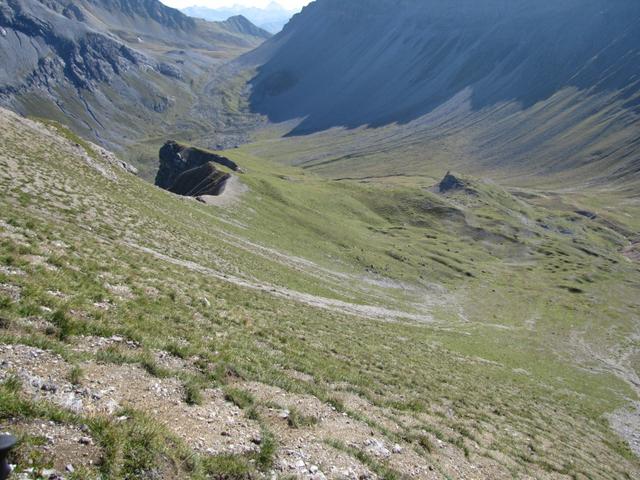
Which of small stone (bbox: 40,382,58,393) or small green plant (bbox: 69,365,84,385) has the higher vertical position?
small stone (bbox: 40,382,58,393)

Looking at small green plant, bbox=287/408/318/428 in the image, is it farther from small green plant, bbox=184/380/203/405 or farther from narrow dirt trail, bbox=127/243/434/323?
narrow dirt trail, bbox=127/243/434/323

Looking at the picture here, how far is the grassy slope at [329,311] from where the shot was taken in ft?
56.6

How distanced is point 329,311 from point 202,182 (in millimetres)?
62309

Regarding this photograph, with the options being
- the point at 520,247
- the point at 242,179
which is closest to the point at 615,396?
the point at 242,179

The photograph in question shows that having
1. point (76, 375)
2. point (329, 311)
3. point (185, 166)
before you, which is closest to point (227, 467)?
point (76, 375)

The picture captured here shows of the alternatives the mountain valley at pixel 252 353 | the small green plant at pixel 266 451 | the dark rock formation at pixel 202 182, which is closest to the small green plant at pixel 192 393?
the mountain valley at pixel 252 353

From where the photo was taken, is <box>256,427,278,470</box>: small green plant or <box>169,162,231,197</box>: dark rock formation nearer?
<box>256,427,278,470</box>: small green plant

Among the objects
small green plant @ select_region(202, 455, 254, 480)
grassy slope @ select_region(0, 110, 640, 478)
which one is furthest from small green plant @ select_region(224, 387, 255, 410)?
small green plant @ select_region(202, 455, 254, 480)

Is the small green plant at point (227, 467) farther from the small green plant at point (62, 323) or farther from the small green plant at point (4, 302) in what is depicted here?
the small green plant at point (4, 302)

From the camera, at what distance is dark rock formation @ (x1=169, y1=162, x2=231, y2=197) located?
3462 inches

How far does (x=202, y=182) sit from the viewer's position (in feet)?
311

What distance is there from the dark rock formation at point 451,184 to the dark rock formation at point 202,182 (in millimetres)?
104986

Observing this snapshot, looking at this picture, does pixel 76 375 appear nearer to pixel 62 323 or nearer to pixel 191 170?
pixel 62 323

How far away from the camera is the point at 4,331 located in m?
12.0
